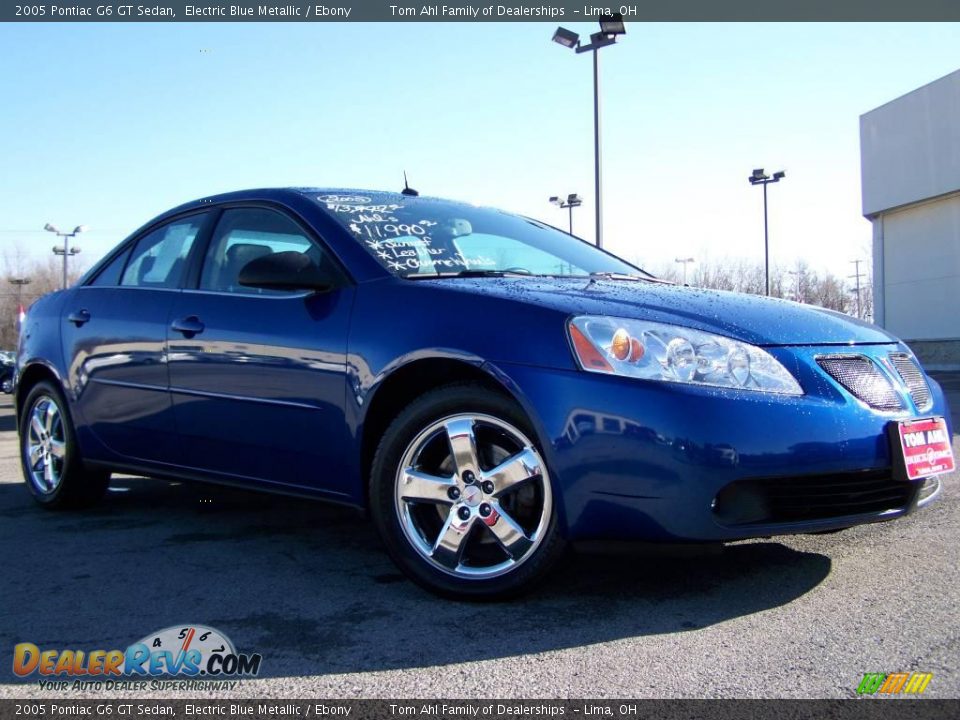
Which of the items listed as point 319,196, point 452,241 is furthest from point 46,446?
point 452,241

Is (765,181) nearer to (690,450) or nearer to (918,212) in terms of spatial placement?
(918,212)

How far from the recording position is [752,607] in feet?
10.1

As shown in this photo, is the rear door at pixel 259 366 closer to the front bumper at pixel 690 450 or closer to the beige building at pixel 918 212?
the front bumper at pixel 690 450

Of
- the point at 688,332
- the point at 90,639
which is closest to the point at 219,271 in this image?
the point at 90,639

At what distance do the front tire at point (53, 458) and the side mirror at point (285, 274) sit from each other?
191 cm

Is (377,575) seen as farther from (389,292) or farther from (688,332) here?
(688,332)

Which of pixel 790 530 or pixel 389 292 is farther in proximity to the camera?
pixel 389 292

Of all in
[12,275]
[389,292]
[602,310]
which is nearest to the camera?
[602,310]

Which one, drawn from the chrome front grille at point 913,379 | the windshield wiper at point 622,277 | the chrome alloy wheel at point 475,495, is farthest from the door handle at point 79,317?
the chrome front grille at point 913,379

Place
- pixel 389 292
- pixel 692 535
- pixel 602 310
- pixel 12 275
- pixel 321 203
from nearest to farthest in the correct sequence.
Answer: pixel 692 535 → pixel 602 310 → pixel 389 292 → pixel 321 203 → pixel 12 275

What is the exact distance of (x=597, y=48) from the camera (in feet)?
56.2

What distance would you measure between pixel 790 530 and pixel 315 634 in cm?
143

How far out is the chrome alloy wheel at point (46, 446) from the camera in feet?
17.1

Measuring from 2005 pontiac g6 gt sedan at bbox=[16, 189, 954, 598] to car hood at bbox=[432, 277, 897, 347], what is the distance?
12 millimetres
